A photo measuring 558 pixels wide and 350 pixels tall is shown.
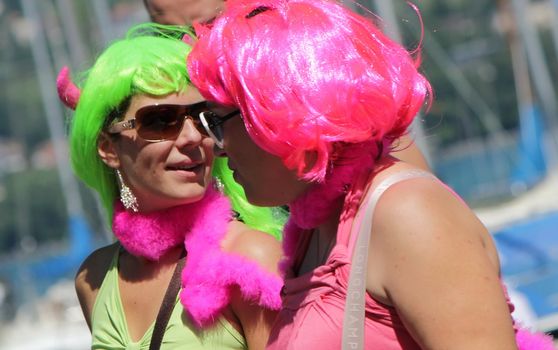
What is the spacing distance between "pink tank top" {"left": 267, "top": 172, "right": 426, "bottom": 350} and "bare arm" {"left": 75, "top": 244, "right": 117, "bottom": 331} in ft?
3.62

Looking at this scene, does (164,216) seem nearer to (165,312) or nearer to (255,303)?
(165,312)

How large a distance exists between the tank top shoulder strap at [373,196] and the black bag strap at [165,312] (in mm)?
855

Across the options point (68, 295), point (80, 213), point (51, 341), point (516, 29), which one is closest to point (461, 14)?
point (516, 29)

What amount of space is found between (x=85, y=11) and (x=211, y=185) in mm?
14275

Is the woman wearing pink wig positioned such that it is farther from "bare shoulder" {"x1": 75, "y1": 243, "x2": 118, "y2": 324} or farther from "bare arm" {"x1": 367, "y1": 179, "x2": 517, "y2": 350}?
"bare shoulder" {"x1": 75, "y1": 243, "x2": 118, "y2": 324}

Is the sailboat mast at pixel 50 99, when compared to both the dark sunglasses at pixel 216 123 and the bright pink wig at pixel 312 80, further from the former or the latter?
the bright pink wig at pixel 312 80

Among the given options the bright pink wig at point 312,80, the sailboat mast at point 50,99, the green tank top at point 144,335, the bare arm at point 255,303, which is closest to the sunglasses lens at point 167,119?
the bare arm at point 255,303

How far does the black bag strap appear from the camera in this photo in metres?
2.55

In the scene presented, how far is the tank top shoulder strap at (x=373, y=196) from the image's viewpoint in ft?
5.78

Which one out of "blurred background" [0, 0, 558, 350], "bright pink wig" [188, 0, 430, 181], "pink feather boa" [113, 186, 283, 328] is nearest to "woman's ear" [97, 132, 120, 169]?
"pink feather boa" [113, 186, 283, 328]

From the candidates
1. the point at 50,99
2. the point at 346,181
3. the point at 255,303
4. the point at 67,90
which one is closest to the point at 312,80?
the point at 346,181

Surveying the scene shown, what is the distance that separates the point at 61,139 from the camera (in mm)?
16609

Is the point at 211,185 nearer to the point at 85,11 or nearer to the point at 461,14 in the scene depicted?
the point at 461,14

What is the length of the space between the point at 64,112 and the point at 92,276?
9.96m
